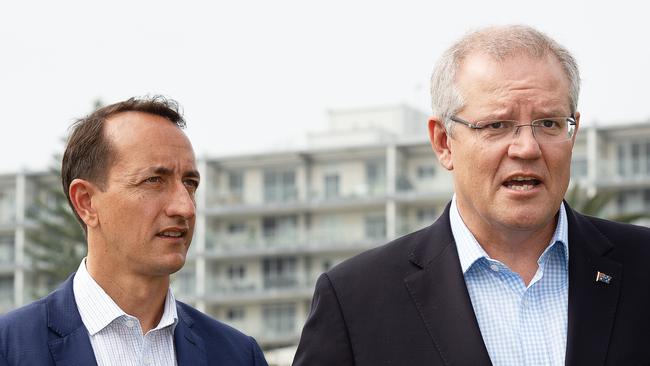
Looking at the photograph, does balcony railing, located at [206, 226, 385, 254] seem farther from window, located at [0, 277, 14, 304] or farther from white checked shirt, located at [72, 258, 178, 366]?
white checked shirt, located at [72, 258, 178, 366]

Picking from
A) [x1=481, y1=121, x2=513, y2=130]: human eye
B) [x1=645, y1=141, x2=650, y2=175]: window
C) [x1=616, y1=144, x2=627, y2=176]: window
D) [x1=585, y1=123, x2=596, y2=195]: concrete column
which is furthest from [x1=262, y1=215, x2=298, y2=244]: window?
[x1=481, y1=121, x2=513, y2=130]: human eye

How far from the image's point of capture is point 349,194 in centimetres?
6831

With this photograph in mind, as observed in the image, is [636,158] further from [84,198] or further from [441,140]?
[84,198]

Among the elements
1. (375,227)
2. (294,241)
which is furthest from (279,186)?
(375,227)

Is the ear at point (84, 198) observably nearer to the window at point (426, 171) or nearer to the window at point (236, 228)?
the window at point (426, 171)

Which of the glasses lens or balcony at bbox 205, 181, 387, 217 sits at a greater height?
the glasses lens

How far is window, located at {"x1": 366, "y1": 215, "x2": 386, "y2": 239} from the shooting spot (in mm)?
68062

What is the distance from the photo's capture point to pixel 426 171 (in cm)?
6856

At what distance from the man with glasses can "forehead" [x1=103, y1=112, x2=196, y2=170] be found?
722mm

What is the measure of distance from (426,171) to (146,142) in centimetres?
6420

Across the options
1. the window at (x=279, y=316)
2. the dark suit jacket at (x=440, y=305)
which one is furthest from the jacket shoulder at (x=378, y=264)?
the window at (x=279, y=316)

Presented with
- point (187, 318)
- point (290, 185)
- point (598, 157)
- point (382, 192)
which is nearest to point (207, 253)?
point (290, 185)

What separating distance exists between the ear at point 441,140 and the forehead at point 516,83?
0.72 feet

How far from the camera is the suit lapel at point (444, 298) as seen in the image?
438 centimetres
